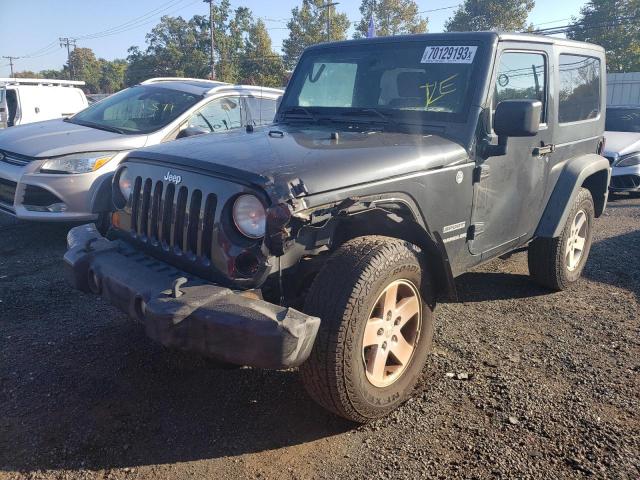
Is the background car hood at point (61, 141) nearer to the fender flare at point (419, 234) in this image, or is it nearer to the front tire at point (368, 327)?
the fender flare at point (419, 234)

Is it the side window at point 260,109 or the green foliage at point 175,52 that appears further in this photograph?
the green foliage at point 175,52

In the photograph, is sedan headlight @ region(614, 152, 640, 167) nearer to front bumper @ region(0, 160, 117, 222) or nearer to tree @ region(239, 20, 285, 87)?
front bumper @ region(0, 160, 117, 222)

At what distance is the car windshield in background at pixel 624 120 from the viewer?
10.3 metres

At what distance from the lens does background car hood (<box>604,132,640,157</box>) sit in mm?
9195

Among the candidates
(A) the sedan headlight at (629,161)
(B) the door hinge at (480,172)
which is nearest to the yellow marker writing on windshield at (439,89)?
(B) the door hinge at (480,172)

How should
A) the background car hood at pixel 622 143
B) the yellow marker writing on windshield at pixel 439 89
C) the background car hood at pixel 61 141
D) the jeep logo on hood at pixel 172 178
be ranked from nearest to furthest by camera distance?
the jeep logo on hood at pixel 172 178 → the yellow marker writing on windshield at pixel 439 89 → the background car hood at pixel 61 141 → the background car hood at pixel 622 143

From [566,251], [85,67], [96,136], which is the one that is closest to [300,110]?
[566,251]

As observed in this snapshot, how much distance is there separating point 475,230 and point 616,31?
38.0 m

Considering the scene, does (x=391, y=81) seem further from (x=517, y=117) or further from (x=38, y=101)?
(x=38, y=101)

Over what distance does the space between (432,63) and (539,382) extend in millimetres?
2123

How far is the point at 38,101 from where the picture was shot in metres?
12.3

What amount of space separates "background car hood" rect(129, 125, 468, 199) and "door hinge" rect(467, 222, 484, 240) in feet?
1.52

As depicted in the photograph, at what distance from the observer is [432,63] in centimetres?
353

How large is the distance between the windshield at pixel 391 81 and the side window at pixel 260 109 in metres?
2.67
